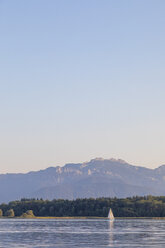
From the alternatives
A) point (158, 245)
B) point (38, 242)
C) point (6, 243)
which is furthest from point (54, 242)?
point (158, 245)

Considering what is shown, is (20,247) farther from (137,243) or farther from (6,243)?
(137,243)

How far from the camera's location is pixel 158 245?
93.9 metres

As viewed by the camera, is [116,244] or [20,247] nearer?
[20,247]

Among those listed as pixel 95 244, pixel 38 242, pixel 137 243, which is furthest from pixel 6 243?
pixel 137 243

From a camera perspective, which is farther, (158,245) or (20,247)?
(158,245)

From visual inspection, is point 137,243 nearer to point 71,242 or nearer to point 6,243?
point 71,242

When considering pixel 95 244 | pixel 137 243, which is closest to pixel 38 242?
pixel 95 244

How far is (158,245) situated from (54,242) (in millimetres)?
18825

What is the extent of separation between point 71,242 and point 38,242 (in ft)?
19.5

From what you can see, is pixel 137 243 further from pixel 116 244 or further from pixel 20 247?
Answer: pixel 20 247

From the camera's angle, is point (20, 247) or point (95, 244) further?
point (95, 244)

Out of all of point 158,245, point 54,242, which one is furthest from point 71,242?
point 158,245

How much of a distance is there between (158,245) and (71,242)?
1589 centimetres

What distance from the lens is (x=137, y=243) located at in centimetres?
9775
